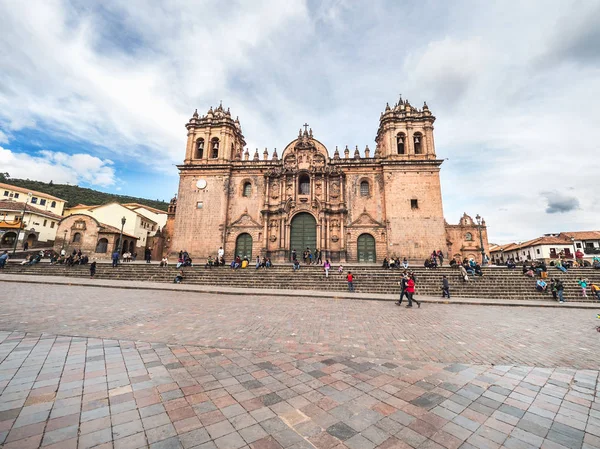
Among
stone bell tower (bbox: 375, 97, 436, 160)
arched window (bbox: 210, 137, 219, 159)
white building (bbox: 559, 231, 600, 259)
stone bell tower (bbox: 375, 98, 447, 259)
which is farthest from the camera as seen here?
white building (bbox: 559, 231, 600, 259)

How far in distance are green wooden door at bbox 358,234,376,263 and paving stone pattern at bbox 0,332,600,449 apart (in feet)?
68.7

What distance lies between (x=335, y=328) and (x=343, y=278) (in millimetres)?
10641

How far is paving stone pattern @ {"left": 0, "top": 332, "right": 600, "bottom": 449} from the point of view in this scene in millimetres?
2451

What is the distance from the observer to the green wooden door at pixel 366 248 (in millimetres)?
25219

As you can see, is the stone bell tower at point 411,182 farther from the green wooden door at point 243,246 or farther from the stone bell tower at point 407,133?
the green wooden door at point 243,246

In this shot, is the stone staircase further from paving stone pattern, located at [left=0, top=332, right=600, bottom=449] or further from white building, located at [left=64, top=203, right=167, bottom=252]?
white building, located at [left=64, top=203, right=167, bottom=252]

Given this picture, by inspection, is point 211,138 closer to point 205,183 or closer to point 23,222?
point 205,183

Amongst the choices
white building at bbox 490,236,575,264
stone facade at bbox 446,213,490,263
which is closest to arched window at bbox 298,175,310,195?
stone facade at bbox 446,213,490,263

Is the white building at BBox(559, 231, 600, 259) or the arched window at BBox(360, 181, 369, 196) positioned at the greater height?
the arched window at BBox(360, 181, 369, 196)

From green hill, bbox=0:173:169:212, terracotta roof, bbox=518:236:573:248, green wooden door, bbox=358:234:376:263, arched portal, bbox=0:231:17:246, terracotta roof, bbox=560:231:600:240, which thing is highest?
green hill, bbox=0:173:169:212

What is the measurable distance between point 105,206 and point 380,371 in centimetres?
4349

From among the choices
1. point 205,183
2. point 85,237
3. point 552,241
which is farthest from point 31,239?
point 552,241

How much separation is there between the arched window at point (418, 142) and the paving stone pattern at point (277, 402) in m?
26.8

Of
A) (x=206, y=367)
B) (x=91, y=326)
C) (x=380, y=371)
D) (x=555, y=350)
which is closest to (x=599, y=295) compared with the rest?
(x=555, y=350)
